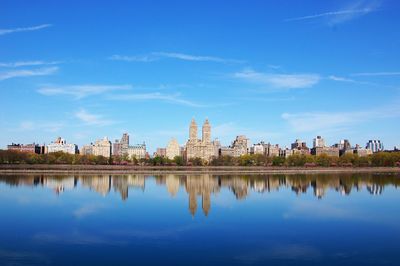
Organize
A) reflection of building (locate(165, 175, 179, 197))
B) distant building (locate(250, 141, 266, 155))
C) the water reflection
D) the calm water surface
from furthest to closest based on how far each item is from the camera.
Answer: distant building (locate(250, 141, 266, 155)) → reflection of building (locate(165, 175, 179, 197)) → the water reflection → the calm water surface

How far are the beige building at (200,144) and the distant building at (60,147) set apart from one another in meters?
48.5

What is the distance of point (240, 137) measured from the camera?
620ft

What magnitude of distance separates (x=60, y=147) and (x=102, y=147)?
16309 millimetres

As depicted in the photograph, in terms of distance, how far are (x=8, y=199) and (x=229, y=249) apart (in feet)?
68.9

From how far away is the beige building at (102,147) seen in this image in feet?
591

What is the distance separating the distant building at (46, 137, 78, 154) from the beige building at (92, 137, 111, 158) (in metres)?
8.37

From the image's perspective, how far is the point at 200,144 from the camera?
16062 centimetres

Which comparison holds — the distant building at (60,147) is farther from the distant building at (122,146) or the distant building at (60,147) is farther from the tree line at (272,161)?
the tree line at (272,161)

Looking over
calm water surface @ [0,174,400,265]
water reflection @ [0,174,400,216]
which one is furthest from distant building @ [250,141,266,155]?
calm water surface @ [0,174,400,265]

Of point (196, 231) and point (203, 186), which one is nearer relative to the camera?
point (196, 231)

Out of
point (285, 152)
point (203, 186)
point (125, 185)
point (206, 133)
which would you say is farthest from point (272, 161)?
point (125, 185)

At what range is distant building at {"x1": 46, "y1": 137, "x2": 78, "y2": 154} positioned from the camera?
173 metres

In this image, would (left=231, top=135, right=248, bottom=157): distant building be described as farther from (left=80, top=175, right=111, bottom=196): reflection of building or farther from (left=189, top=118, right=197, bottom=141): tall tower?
(left=80, top=175, right=111, bottom=196): reflection of building

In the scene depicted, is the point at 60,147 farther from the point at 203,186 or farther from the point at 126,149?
the point at 203,186
